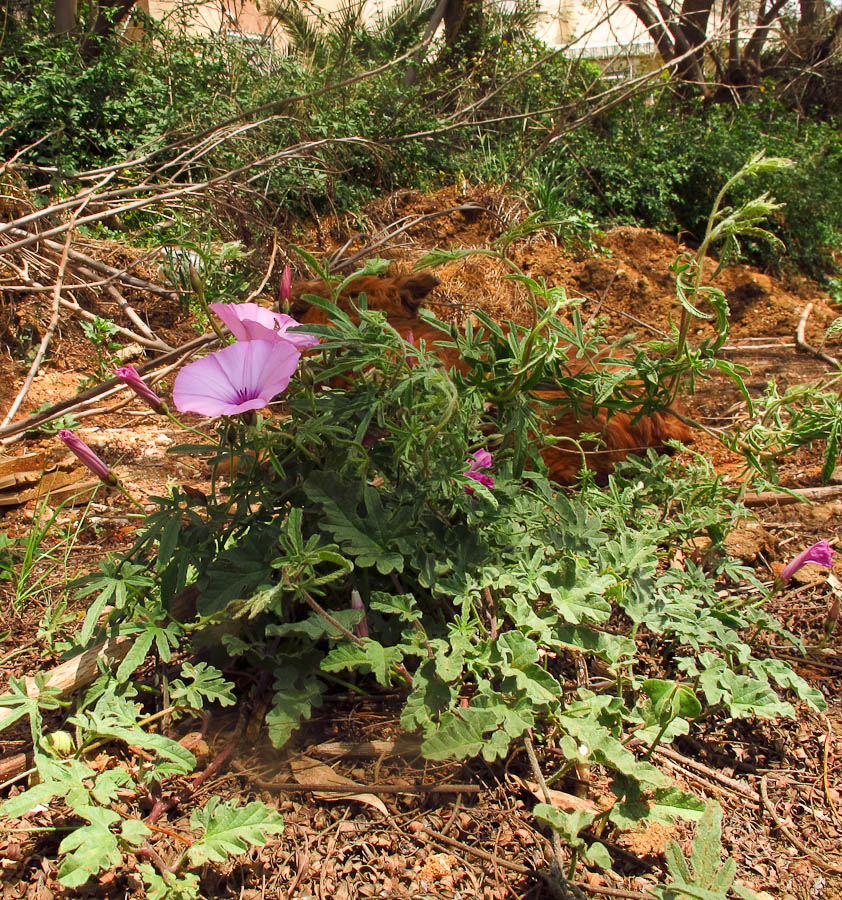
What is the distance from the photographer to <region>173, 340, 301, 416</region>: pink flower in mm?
1143

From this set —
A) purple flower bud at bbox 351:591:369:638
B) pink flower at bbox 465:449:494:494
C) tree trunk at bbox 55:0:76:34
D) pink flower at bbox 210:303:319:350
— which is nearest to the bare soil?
purple flower bud at bbox 351:591:369:638

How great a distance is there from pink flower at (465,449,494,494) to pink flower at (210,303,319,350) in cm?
42

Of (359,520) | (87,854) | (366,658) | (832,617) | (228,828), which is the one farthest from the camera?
(832,617)

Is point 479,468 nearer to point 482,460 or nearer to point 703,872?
point 482,460

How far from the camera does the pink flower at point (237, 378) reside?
1.14m

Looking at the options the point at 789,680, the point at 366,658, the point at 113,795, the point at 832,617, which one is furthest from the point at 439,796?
the point at 832,617

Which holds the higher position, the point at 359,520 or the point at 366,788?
the point at 359,520

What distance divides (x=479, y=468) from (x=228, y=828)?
84cm

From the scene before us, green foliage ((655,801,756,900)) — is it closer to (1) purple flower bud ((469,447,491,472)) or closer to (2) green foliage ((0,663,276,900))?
(2) green foliage ((0,663,276,900))

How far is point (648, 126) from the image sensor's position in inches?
304

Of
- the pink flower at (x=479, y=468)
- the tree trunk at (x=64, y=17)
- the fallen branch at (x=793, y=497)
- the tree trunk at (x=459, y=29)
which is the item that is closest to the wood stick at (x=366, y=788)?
the pink flower at (x=479, y=468)

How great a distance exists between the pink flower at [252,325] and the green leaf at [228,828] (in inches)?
30.5

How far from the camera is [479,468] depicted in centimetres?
159

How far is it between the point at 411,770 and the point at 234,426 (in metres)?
0.74
